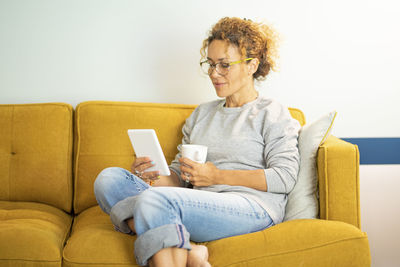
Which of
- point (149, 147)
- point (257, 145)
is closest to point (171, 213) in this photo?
point (149, 147)

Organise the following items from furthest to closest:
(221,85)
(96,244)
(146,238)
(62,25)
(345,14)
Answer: (345,14), (62,25), (221,85), (96,244), (146,238)

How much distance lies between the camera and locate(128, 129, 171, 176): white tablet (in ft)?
5.16

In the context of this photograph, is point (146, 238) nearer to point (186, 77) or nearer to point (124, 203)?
point (124, 203)

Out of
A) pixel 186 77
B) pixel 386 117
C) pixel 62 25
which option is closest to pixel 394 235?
pixel 386 117

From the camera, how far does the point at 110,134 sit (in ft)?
6.80

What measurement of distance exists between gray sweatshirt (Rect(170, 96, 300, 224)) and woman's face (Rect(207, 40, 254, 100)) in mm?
95

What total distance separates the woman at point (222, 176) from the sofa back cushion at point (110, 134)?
132mm

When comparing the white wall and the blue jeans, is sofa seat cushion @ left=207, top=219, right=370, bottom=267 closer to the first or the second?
the blue jeans

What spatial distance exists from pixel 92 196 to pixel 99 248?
63 centimetres

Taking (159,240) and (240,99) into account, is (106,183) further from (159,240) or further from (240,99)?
(240,99)

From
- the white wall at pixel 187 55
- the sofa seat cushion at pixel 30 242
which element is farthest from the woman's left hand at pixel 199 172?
the white wall at pixel 187 55

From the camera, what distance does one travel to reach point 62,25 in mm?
2295

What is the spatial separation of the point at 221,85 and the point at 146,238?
802 mm

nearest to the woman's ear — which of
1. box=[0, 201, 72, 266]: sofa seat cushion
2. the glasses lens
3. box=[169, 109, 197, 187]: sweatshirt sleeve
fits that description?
the glasses lens
